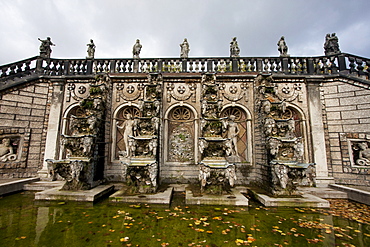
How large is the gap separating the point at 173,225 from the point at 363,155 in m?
9.60

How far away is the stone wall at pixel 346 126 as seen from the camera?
8.21 meters

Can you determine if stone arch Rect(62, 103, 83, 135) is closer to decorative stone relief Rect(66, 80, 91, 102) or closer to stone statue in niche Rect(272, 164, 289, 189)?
decorative stone relief Rect(66, 80, 91, 102)

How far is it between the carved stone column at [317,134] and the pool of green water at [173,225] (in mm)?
2811

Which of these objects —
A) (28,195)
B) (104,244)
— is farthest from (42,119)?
(104,244)

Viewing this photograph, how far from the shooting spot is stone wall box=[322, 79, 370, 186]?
26.9 feet

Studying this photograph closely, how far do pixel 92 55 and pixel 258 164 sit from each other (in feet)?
37.4

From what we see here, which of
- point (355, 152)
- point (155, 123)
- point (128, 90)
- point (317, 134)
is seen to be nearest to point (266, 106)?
point (317, 134)

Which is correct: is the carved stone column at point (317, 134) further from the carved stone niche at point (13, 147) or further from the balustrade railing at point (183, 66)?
the carved stone niche at point (13, 147)

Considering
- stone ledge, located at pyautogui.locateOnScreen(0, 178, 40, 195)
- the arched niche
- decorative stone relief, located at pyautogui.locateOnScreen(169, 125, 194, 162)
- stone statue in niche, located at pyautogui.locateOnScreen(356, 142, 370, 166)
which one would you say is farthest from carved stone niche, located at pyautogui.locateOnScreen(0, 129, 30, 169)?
stone statue in niche, located at pyautogui.locateOnScreen(356, 142, 370, 166)

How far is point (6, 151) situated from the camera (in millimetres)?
8805

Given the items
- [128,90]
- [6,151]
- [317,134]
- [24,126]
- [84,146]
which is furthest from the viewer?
[128,90]

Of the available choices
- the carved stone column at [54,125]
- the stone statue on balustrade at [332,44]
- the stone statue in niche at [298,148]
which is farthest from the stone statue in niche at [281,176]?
the carved stone column at [54,125]

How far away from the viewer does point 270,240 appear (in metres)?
3.64

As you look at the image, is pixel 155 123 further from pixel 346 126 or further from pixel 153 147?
pixel 346 126
